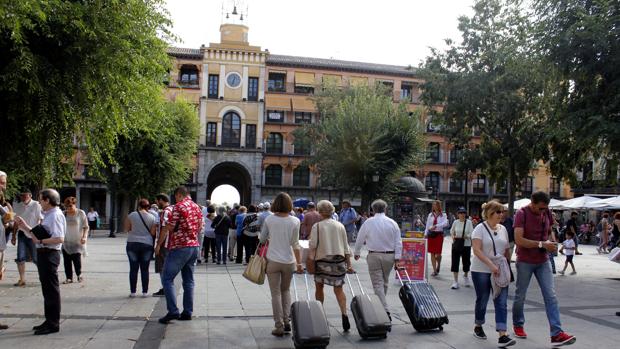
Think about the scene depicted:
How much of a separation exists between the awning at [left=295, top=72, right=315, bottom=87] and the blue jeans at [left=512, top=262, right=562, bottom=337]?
48.0 metres

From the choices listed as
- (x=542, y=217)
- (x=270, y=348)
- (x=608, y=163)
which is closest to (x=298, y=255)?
(x=270, y=348)

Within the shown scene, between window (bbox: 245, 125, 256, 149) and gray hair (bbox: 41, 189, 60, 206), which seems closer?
gray hair (bbox: 41, 189, 60, 206)

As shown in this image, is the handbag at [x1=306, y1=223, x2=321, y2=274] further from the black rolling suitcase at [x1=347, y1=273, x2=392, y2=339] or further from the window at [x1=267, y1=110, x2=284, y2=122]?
the window at [x1=267, y1=110, x2=284, y2=122]

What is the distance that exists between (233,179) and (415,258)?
4921 cm

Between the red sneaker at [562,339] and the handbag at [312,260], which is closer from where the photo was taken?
the red sneaker at [562,339]

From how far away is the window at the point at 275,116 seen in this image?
54406mm

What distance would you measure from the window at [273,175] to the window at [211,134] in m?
5.89

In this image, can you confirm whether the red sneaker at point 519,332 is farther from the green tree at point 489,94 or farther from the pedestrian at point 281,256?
the green tree at point 489,94

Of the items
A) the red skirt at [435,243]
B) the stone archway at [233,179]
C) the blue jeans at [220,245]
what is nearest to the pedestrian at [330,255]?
the red skirt at [435,243]

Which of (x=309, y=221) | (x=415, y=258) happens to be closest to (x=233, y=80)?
(x=309, y=221)

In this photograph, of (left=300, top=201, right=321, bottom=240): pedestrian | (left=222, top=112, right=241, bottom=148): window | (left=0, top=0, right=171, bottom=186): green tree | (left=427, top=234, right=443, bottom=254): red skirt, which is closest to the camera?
(left=0, top=0, right=171, bottom=186): green tree

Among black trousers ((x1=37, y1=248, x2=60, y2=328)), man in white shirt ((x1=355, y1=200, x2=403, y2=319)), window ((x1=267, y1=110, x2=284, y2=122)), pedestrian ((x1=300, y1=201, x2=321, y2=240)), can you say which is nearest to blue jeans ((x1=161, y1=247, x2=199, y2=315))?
black trousers ((x1=37, y1=248, x2=60, y2=328))

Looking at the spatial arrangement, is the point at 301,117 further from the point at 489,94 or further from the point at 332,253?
the point at 332,253

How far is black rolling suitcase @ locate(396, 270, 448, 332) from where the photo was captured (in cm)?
743
